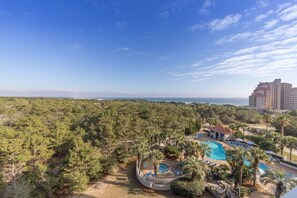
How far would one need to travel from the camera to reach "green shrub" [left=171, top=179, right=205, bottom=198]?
15273 mm

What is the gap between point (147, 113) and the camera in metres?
35.4

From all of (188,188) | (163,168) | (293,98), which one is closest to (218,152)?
(163,168)

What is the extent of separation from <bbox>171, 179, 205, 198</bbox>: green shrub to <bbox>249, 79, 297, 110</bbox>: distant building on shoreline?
8072cm

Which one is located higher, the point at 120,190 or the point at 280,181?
the point at 280,181

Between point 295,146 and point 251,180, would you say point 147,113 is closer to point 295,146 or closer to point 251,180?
point 251,180

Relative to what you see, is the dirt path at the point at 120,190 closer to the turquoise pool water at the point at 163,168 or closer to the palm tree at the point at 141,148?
the palm tree at the point at 141,148

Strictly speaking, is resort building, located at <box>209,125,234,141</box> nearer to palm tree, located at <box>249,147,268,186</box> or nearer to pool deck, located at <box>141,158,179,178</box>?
pool deck, located at <box>141,158,179,178</box>

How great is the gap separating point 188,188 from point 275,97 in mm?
98517

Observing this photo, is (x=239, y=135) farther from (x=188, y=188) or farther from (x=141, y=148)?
(x=141, y=148)

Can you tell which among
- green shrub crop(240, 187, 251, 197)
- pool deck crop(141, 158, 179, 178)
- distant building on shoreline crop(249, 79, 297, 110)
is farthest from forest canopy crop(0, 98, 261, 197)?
distant building on shoreline crop(249, 79, 297, 110)

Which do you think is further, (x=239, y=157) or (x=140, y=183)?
(x=140, y=183)

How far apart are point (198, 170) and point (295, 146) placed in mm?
17071

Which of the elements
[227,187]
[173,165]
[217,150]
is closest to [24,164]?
[173,165]

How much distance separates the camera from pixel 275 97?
88625 mm
